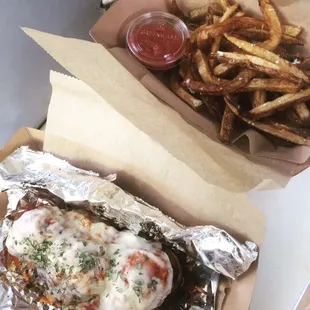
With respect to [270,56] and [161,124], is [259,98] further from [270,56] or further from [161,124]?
[161,124]

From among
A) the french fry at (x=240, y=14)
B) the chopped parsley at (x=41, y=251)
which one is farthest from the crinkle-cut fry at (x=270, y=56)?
the chopped parsley at (x=41, y=251)

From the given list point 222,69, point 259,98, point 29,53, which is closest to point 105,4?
point 29,53

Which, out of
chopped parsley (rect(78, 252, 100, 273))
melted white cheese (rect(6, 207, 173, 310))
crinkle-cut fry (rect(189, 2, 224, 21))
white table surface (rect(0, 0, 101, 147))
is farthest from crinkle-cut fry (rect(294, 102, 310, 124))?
white table surface (rect(0, 0, 101, 147))

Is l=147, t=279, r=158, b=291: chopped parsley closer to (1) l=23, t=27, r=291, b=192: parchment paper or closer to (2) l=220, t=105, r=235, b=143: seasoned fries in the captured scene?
(1) l=23, t=27, r=291, b=192: parchment paper

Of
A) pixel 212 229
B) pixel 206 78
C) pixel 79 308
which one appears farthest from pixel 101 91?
pixel 79 308

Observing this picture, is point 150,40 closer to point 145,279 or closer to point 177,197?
point 177,197

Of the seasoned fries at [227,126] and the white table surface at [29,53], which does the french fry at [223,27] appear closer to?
the seasoned fries at [227,126]
